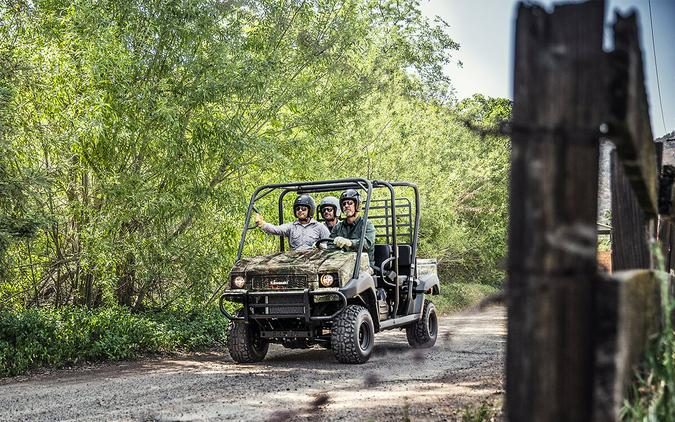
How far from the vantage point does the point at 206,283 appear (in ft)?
43.0

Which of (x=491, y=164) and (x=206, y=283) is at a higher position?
(x=491, y=164)

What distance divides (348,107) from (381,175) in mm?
3502

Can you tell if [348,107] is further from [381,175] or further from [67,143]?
[67,143]

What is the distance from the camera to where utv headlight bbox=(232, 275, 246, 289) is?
10.0 m

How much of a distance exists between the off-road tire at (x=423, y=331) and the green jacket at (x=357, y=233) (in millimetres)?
1587

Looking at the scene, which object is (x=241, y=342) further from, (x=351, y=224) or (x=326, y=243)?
(x=351, y=224)

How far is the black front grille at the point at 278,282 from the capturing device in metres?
9.73

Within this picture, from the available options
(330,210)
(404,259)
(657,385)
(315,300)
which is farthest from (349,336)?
(657,385)

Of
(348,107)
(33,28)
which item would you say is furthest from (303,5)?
(33,28)

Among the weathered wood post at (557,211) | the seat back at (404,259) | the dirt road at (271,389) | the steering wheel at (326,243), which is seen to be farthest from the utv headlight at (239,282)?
the weathered wood post at (557,211)

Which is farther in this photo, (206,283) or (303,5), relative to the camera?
(303,5)

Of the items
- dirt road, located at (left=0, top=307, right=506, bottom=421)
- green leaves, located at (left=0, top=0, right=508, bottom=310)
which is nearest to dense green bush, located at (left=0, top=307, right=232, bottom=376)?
dirt road, located at (left=0, top=307, right=506, bottom=421)

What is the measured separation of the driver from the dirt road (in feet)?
5.06

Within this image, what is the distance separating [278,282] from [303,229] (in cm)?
136
